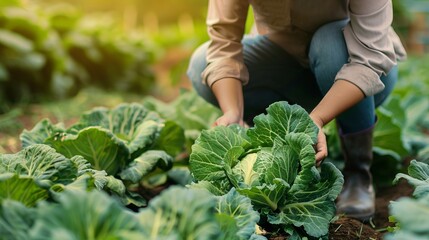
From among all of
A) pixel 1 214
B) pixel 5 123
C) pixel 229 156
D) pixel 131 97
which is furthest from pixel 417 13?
pixel 1 214

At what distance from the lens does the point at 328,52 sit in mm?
2473

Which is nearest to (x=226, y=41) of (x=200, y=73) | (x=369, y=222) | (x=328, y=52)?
(x=200, y=73)

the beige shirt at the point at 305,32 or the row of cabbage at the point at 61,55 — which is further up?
the beige shirt at the point at 305,32

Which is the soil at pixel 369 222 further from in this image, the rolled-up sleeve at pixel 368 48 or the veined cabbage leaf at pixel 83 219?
the veined cabbage leaf at pixel 83 219

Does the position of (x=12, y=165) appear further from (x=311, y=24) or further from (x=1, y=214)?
(x=311, y=24)

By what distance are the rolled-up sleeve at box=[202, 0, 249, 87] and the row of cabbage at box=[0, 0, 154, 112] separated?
275 centimetres

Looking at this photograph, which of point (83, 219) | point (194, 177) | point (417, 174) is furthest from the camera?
point (194, 177)

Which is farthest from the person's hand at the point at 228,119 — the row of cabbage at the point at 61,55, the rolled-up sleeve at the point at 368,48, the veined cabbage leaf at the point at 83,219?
the row of cabbage at the point at 61,55

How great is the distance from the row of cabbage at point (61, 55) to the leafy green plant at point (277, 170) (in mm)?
3143

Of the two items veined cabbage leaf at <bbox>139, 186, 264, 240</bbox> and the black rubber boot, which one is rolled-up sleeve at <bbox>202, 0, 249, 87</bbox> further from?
veined cabbage leaf at <bbox>139, 186, 264, 240</bbox>

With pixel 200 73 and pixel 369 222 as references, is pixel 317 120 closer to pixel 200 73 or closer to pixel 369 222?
pixel 369 222

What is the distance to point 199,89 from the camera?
2889 millimetres

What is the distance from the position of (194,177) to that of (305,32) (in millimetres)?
872

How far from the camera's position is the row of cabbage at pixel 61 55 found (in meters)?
5.21
